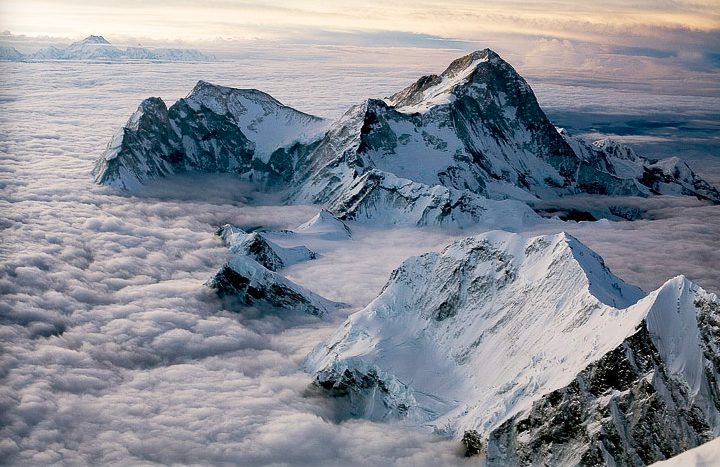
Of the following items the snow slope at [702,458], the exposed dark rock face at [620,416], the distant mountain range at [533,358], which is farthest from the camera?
the distant mountain range at [533,358]

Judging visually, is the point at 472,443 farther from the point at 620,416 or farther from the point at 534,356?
the point at 620,416

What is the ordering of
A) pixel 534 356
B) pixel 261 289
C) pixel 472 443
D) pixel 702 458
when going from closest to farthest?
pixel 702 458 < pixel 472 443 < pixel 534 356 < pixel 261 289

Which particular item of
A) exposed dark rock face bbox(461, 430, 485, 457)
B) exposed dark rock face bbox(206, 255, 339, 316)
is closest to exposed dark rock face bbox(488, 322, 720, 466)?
exposed dark rock face bbox(461, 430, 485, 457)

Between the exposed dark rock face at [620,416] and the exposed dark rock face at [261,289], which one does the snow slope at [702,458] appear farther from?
the exposed dark rock face at [261,289]

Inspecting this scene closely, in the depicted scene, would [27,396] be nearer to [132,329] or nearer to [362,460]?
[132,329]

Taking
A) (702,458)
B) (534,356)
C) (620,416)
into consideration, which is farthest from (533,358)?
(702,458)

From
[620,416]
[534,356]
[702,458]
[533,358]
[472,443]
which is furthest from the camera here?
[534,356]

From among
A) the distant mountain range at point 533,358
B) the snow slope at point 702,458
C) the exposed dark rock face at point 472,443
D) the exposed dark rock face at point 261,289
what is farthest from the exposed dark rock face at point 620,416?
the exposed dark rock face at point 261,289

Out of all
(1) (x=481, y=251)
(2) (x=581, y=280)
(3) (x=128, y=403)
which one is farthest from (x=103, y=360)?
(2) (x=581, y=280)

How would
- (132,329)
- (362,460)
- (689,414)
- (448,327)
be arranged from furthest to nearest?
(132,329) < (448,327) < (362,460) < (689,414)
